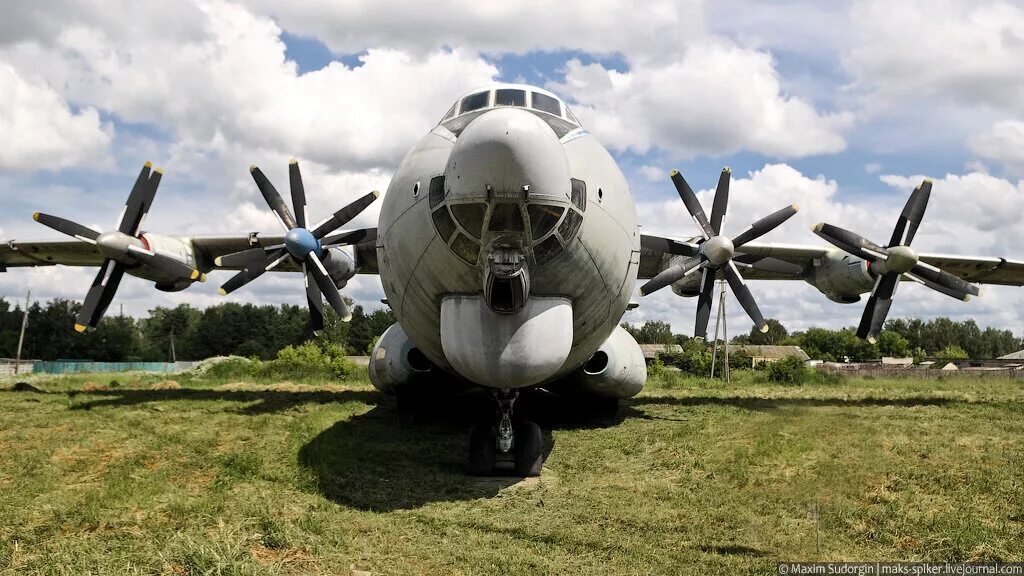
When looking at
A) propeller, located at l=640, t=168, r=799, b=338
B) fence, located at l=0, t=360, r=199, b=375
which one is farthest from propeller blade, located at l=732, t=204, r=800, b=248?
fence, located at l=0, t=360, r=199, b=375

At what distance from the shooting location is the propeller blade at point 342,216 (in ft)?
43.7

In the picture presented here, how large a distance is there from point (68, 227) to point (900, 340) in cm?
8680

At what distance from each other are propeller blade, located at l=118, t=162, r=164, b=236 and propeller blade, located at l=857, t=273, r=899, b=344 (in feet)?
52.2

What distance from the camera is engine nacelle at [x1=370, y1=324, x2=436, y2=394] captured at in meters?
10.4

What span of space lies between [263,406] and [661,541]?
993cm

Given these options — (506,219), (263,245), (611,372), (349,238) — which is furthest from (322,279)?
(506,219)

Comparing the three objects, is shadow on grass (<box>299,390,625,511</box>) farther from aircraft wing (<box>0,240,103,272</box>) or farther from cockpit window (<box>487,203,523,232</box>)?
aircraft wing (<box>0,240,103,272</box>)

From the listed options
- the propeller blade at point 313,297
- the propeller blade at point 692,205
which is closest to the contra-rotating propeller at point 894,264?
the propeller blade at point 692,205

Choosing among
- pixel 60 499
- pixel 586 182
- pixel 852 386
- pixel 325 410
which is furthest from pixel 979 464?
pixel 852 386

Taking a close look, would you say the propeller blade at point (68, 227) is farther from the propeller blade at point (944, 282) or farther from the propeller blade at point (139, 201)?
the propeller blade at point (944, 282)

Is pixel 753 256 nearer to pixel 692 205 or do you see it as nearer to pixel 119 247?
pixel 692 205

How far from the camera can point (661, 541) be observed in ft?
16.9

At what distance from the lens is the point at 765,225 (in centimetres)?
1362

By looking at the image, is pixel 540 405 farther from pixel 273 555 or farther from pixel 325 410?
pixel 273 555
